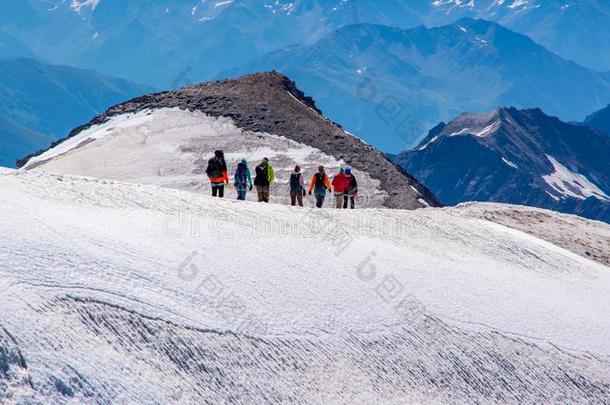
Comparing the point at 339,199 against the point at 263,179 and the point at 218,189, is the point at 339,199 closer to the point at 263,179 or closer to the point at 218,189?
the point at 263,179

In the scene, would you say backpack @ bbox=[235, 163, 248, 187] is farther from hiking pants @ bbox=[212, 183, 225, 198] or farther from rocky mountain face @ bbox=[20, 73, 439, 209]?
rocky mountain face @ bbox=[20, 73, 439, 209]

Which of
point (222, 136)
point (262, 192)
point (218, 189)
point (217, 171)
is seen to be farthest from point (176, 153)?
point (217, 171)

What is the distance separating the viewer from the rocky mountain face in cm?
5244

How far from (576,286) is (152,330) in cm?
1547

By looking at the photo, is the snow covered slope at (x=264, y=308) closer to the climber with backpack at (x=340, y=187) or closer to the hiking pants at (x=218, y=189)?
the climber with backpack at (x=340, y=187)

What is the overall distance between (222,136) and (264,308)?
38121mm

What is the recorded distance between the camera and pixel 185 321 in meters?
18.0

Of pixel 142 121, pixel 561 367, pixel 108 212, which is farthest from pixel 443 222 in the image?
pixel 142 121

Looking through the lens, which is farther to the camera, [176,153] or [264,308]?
[176,153]

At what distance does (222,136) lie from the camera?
187 ft

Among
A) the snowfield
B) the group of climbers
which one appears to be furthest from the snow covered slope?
the snowfield

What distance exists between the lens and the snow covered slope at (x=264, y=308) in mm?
16062

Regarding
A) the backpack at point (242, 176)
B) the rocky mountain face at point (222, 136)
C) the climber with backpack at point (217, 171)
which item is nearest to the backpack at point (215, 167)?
the climber with backpack at point (217, 171)

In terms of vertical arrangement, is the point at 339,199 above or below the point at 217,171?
below
